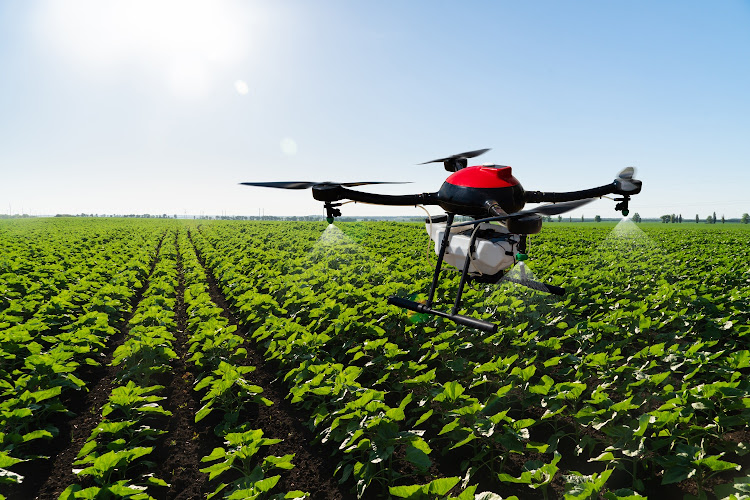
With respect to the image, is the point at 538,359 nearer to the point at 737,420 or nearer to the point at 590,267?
the point at 737,420

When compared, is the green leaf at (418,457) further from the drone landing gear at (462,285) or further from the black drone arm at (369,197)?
the black drone arm at (369,197)

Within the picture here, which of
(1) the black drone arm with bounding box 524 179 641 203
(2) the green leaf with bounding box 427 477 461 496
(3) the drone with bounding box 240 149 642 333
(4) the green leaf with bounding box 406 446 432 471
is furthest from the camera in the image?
(4) the green leaf with bounding box 406 446 432 471

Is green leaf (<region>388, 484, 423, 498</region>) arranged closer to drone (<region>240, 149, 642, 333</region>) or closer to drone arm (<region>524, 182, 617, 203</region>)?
drone (<region>240, 149, 642, 333</region>)

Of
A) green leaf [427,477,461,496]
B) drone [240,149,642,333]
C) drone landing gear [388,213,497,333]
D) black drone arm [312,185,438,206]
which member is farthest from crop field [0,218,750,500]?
black drone arm [312,185,438,206]

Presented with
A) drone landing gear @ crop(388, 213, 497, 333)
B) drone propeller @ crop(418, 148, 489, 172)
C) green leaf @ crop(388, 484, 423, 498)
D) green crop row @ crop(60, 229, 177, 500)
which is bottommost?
green crop row @ crop(60, 229, 177, 500)

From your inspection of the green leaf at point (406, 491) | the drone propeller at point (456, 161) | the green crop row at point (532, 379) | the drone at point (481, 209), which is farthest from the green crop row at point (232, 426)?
the drone propeller at point (456, 161)

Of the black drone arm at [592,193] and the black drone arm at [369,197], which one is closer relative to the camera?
the black drone arm at [369,197]
